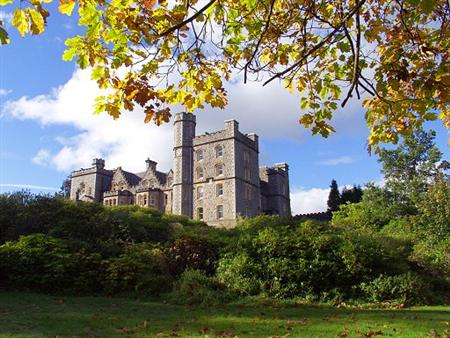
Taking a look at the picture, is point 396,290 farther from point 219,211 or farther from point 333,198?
point 333,198

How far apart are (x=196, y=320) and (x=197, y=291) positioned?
306 cm

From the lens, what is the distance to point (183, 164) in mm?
55812

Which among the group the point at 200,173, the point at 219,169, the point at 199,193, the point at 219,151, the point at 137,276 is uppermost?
the point at 219,151

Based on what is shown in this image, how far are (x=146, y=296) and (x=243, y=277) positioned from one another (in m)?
2.51

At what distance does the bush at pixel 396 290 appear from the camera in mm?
11680

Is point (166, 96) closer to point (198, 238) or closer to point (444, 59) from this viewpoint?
point (444, 59)

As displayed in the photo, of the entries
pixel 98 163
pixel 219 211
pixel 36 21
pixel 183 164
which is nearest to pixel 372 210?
pixel 219 211

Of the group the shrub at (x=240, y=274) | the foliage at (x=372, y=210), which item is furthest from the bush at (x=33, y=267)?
the foliage at (x=372, y=210)

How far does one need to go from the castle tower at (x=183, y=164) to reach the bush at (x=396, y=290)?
141 ft

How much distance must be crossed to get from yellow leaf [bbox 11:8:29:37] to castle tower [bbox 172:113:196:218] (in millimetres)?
51085

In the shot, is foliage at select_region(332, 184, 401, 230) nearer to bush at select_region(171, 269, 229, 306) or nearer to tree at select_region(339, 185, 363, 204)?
bush at select_region(171, 269, 229, 306)

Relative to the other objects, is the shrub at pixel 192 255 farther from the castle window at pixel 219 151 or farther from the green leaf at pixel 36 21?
the castle window at pixel 219 151

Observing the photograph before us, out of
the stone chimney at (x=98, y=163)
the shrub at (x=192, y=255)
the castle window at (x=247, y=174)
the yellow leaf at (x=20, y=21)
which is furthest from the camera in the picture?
the stone chimney at (x=98, y=163)

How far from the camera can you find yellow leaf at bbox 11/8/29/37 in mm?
3369
